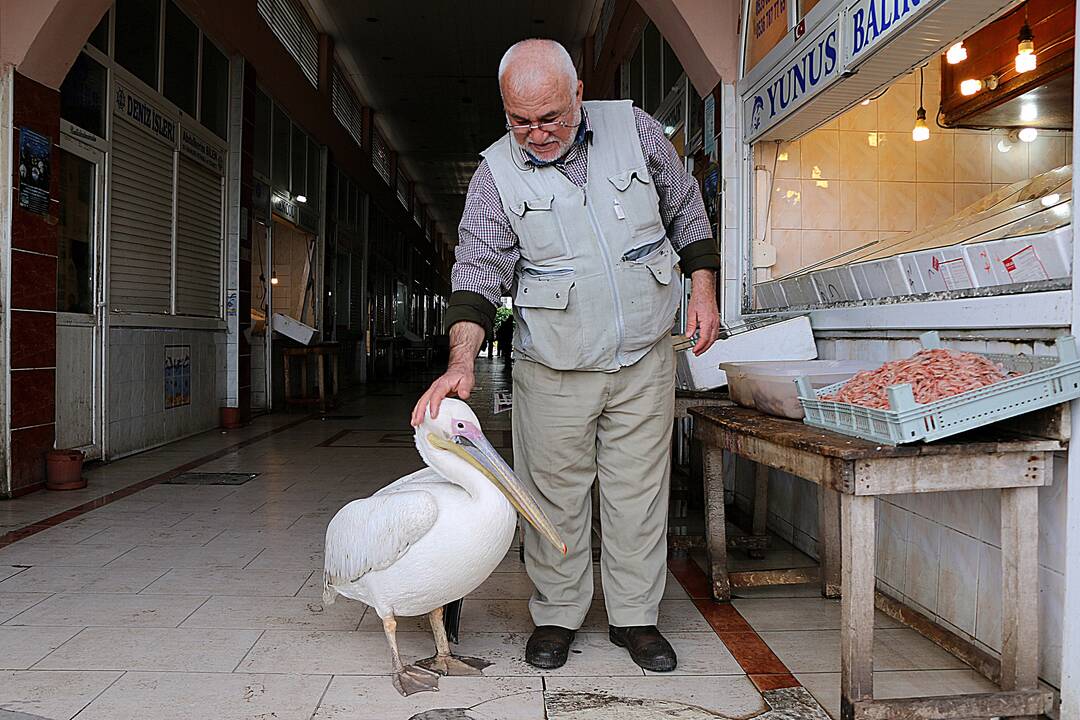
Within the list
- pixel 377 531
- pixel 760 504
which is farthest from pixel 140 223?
pixel 377 531

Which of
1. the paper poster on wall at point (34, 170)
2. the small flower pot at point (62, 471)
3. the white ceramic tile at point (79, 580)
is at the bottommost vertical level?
the white ceramic tile at point (79, 580)

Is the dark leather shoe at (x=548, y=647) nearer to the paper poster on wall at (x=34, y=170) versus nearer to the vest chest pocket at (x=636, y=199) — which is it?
the vest chest pocket at (x=636, y=199)

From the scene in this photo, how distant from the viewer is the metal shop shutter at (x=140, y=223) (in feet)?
19.8

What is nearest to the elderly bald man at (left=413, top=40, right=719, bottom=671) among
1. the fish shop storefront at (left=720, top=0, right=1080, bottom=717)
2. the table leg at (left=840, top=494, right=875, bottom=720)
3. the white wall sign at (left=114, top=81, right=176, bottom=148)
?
the table leg at (left=840, top=494, right=875, bottom=720)

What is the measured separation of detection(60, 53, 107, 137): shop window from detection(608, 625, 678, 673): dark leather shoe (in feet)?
15.0

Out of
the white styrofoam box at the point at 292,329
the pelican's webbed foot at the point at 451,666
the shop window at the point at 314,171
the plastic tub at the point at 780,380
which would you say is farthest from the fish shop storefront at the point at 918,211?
the shop window at the point at 314,171

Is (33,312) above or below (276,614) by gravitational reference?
above

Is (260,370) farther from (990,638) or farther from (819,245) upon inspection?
(990,638)

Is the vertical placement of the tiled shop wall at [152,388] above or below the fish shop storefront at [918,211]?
below

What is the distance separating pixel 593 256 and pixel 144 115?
513 cm

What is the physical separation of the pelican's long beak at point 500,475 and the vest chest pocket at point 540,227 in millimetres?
596

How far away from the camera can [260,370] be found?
978 centimetres

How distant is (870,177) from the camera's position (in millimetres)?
4387

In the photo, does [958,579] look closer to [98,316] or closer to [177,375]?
[98,316]
